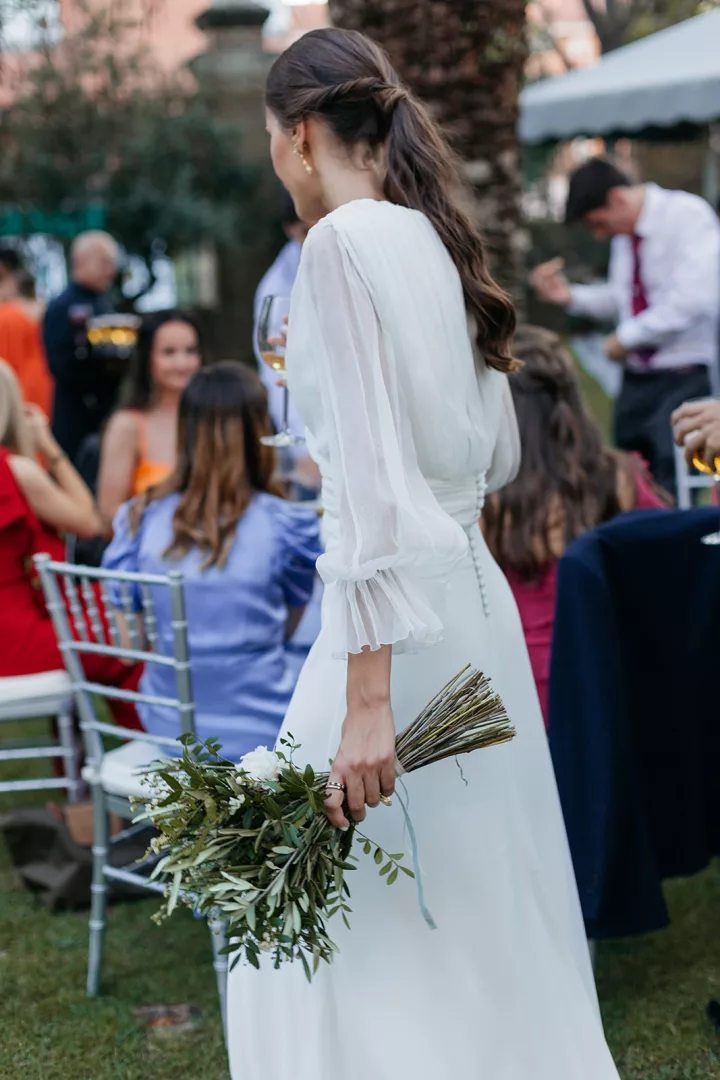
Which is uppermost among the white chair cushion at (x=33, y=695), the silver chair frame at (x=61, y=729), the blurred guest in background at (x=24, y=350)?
the blurred guest in background at (x=24, y=350)

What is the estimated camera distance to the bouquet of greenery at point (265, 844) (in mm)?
1729

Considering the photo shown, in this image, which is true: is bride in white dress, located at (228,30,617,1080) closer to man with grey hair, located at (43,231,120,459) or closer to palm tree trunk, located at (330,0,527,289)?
palm tree trunk, located at (330,0,527,289)

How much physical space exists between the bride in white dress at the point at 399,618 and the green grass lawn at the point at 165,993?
895mm

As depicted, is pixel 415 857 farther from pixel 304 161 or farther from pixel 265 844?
pixel 304 161

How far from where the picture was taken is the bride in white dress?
1.76 metres

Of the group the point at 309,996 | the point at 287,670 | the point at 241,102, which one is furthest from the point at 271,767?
the point at 241,102

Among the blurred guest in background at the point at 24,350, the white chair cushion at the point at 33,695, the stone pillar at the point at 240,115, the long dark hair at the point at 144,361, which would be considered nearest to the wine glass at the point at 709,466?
the white chair cushion at the point at 33,695

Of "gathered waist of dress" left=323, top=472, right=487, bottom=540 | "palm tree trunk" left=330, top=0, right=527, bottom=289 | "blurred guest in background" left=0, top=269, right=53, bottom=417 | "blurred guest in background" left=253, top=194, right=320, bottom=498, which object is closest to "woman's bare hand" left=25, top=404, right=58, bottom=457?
"blurred guest in background" left=253, top=194, right=320, bottom=498

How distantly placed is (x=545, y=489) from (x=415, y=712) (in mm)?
1266

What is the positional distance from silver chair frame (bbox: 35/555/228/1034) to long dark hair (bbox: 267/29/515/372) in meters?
1.08

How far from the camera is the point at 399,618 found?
5.68 ft

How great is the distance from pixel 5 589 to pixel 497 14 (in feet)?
9.51

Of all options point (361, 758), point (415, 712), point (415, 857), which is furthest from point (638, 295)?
point (361, 758)

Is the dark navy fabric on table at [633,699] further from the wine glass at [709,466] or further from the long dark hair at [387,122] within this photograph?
the long dark hair at [387,122]
